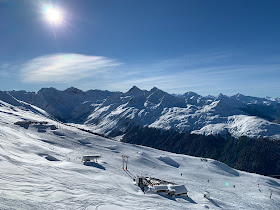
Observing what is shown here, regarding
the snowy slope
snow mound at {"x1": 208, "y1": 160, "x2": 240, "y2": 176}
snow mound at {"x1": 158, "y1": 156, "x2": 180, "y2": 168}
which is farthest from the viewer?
snow mound at {"x1": 158, "y1": 156, "x2": 180, "y2": 168}

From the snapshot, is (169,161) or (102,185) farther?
(169,161)

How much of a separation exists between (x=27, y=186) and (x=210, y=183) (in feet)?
139

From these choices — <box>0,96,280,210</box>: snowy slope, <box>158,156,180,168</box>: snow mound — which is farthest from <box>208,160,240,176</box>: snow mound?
<box>158,156,180,168</box>: snow mound

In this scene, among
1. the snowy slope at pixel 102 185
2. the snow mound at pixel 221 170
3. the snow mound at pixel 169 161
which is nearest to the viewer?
the snowy slope at pixel 102 185

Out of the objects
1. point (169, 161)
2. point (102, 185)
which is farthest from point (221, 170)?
point (102, 185)

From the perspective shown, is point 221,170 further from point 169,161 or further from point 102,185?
point 102,185

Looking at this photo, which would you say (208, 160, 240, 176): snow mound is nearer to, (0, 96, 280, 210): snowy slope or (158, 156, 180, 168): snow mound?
(0, 96, 280, 210): snowy slope

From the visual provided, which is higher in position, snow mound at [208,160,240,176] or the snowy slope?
the snowy slope

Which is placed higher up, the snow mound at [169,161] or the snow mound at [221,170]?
the snow mound at [169,161]

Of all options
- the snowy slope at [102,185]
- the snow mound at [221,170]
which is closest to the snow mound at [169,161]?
the snowy slope at [102,185]

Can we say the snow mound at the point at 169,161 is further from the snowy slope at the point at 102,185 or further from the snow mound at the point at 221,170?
the snow mound at the point at 221,170

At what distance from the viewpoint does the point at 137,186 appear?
37062 mm

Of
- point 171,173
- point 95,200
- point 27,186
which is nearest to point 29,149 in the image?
point 27,186

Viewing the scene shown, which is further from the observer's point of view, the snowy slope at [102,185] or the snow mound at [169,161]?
the snow mound at [169,161]
